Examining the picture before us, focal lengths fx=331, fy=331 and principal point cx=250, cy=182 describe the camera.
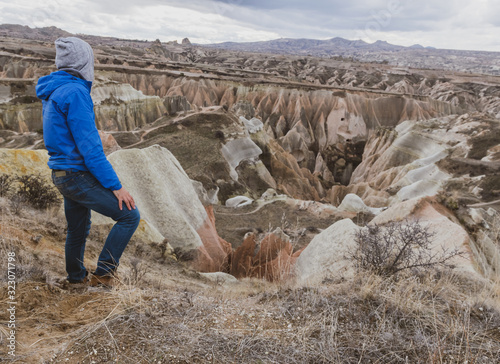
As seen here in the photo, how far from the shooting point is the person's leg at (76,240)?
9.52 feet

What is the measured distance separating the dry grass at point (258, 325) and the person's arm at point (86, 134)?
947 mm

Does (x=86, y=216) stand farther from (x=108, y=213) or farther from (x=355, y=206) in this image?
(x=355, y=206)

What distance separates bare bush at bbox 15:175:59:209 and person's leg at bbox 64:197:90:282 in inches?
126

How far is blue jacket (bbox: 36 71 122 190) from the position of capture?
2.50 m

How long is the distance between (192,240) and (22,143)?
16744mm

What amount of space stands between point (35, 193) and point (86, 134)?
13.0 feet

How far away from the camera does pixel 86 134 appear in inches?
100

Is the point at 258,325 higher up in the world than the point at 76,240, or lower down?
lower down

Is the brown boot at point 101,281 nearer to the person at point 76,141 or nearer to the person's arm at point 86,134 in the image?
the person at point 76,141

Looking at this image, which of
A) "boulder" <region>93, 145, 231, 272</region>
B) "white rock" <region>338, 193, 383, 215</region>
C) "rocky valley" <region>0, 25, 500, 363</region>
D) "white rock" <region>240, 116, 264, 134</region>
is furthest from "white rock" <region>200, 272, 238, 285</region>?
"white rock" <region>240, 116, 264, 134</region>

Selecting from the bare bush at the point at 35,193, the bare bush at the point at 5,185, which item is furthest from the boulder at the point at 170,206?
the bare bush at the point at 5,185

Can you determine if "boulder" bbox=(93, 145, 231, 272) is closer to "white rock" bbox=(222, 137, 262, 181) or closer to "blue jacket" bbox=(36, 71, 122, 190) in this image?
"blue jacket" bbox=(36, 71, 122, 190)

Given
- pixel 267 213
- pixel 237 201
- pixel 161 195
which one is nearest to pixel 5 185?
pixel 161 195

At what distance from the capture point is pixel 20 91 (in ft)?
78.4
